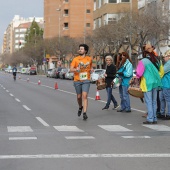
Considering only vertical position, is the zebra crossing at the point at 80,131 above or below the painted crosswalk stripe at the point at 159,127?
above

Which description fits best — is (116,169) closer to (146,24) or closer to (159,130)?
(159,130)

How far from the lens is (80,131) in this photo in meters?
11.7

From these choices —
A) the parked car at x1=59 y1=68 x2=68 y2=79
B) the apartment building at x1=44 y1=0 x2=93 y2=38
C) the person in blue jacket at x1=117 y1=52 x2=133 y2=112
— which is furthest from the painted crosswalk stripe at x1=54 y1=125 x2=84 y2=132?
the apartment building at x1=44 y1=0 x2=93 y2=38

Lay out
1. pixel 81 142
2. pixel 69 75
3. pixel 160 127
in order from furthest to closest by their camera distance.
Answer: pixel 69 75, pixel 160 127, pixel 81 142

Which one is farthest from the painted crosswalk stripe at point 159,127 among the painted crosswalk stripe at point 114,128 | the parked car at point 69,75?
the parked car at point 69,75

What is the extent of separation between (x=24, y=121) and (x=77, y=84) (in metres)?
1.84

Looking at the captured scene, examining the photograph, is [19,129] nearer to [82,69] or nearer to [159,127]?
[82,69]

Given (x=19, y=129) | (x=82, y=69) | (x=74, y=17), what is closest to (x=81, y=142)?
(x=19, y=129)

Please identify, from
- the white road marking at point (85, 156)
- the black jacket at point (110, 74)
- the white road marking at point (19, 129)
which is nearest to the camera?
the white road marking at point (85, 156)

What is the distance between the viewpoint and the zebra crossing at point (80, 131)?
10.8 metres

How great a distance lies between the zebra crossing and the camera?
10.8 meters

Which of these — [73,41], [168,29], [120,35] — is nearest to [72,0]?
[73,41]

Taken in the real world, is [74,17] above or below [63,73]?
above

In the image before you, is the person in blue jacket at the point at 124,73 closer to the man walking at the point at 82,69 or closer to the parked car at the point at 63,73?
the man walking at the point at 82,69
